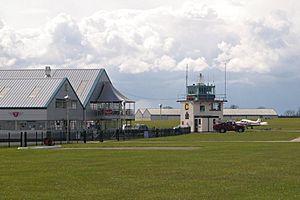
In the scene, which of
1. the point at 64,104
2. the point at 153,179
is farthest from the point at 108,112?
the point at 153,179

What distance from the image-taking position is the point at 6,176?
24.1 m

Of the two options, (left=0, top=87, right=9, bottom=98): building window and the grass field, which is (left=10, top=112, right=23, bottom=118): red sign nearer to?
(left=0, top=87, right=9, bottom=98): building window

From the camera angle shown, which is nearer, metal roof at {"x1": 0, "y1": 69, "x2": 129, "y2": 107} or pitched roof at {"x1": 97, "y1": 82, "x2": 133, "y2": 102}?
metal roof at {"x1": 0, "y1": 69, "x2": 129, "y2": 107}

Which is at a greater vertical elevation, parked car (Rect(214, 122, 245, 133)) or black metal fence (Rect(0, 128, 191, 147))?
parked car (Rect(214, 122, 245, 133))

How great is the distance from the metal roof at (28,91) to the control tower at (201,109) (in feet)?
107

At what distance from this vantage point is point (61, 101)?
247 ft

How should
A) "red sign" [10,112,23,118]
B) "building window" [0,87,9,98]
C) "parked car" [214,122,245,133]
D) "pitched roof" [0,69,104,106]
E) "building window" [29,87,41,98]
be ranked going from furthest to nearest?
"parked car" [214,122,245,133]
"pitched roof" [0,69,104,106]
"building window" [0,87,9,98]
"building window" [29,87,41,98]
"red sign" [10,112,23,118]

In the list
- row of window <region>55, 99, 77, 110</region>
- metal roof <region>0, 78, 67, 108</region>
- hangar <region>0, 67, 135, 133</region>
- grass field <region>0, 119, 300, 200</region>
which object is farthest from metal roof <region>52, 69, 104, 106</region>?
grass field <region>0, 119, 300, 200</region>

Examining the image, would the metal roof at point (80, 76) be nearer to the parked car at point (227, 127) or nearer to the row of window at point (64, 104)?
the row of window at point (64, 104)

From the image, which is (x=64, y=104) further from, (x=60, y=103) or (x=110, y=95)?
(x=110, y=95)

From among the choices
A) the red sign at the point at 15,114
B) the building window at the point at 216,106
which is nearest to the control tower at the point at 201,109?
the building window at the point at 216,106

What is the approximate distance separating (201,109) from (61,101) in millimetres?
34056

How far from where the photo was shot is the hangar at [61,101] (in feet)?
234

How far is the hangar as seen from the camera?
71.3 m
